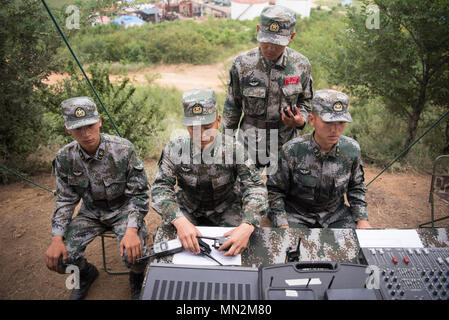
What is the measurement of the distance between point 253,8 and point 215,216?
677 inches

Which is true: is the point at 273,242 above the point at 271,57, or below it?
below

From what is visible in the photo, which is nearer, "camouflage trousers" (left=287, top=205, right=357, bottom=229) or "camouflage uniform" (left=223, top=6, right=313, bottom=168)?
"camouflage trousers" (left=287, top=205, right=357, bottom=229)

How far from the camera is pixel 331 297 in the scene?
1.08 meters

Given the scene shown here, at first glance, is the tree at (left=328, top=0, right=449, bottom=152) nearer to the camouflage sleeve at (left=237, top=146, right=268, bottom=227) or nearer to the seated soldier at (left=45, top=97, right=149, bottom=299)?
the camouflage sleeve at (left=237, top=146, right=268, bottom=227)

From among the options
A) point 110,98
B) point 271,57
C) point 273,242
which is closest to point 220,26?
A: point 110,98

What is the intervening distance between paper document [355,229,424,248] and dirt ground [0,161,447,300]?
122 cm

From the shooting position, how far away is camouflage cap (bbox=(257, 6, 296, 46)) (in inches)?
93.6

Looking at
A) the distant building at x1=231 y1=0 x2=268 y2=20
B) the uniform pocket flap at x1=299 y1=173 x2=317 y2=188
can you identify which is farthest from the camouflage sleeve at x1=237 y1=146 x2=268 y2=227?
the distant building at x1=231 y1=0 x2=268 y2=20

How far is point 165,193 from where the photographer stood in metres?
1.93

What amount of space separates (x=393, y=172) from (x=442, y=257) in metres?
3.41

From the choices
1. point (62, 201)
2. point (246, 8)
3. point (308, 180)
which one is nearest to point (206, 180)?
point (308, 180)

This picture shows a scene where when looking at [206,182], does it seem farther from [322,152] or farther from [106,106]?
[106,106]
